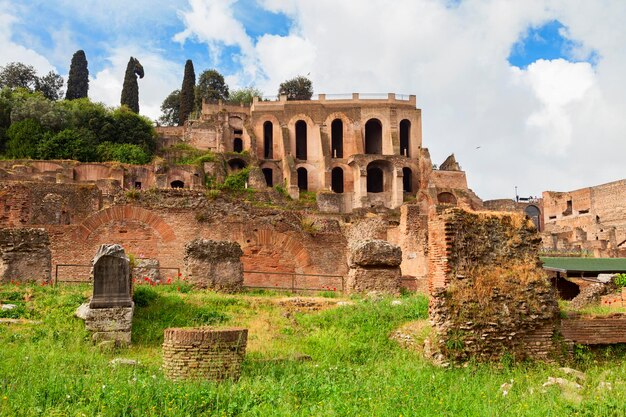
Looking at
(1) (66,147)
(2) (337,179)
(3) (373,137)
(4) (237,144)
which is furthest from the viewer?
(3) (373,137)

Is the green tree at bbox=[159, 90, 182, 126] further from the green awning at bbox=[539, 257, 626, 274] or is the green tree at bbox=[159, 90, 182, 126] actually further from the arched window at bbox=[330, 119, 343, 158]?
the green awning at bbox=[539, 257, 626, 274]

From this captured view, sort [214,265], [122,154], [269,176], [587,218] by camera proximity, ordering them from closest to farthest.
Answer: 1. [214,265]
2. [122,154]
3. [269,176]
4. [587,218]

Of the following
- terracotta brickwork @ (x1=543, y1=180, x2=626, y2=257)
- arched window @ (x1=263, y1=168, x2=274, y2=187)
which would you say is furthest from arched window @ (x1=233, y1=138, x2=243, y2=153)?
terracotta brickwork @ (x1=543, y1=180, x2=626, y2=257)

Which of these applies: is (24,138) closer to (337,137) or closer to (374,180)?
(337,137)

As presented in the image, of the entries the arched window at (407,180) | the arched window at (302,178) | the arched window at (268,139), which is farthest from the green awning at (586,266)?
the arched window at (268,139)

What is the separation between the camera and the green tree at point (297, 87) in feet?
233

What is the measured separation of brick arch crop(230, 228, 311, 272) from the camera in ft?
58.5

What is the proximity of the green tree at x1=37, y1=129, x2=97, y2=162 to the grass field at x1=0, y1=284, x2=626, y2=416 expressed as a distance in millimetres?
34989

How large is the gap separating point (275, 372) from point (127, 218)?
34.7 feet

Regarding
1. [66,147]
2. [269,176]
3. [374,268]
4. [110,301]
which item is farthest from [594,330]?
[269,176]

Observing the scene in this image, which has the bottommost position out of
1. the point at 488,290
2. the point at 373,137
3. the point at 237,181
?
the point at 488,290

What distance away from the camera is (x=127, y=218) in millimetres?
17219

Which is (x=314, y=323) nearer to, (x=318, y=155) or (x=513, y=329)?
(x=513, y=329)

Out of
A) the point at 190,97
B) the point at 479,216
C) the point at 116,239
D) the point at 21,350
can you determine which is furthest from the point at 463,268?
the point at 190,97
